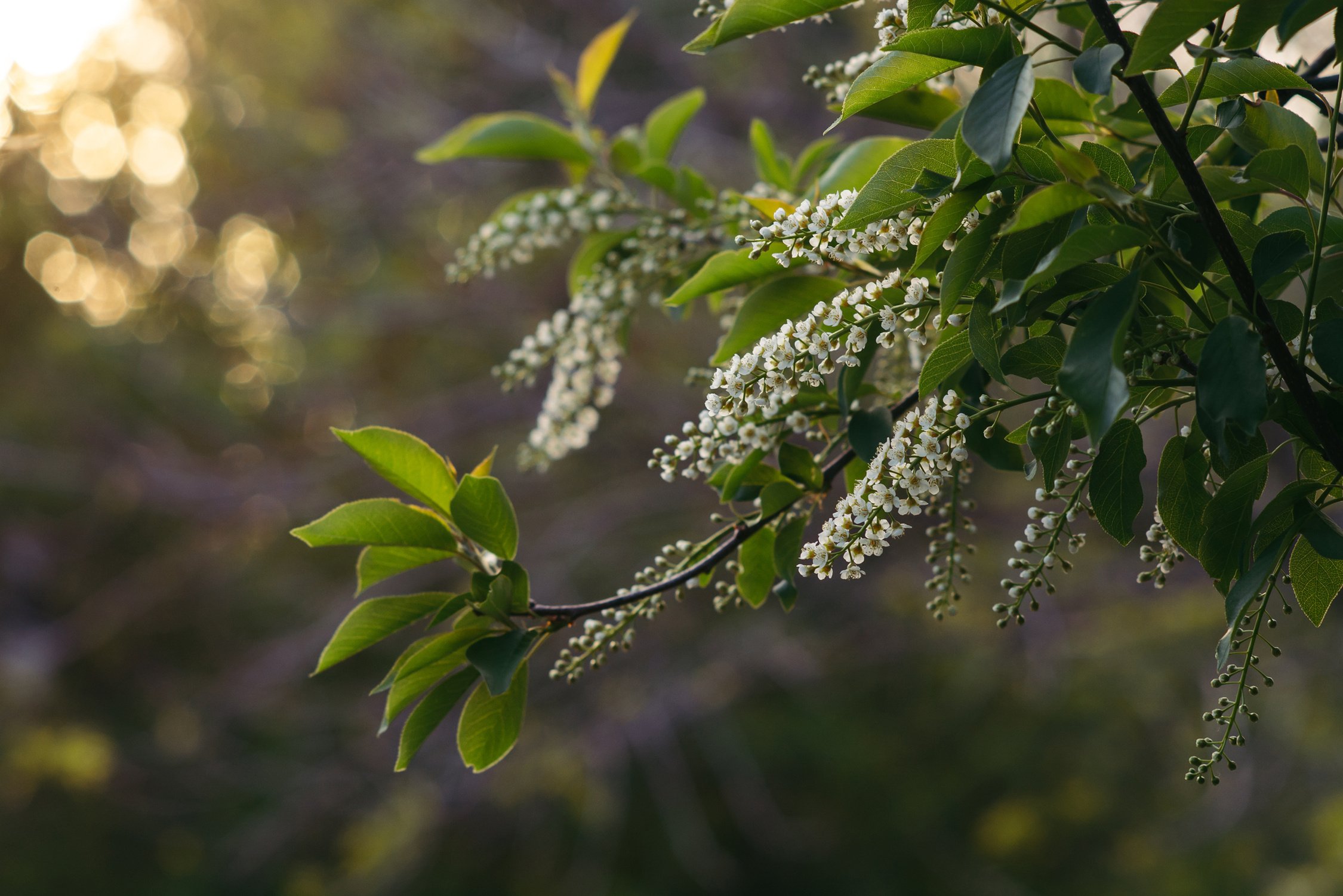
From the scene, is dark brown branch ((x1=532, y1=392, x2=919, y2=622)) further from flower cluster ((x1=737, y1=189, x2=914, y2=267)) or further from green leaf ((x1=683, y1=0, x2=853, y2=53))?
green leaf ((x1=683, y1=0, x2=853, y2=53))

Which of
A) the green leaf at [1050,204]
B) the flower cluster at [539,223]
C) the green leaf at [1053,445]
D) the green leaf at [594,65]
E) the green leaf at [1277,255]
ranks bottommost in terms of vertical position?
the green leaf at [1053,445]

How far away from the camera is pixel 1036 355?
1.78ft

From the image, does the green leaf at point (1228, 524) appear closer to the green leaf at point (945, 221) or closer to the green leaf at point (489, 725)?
the green leaf at point (945, 221)

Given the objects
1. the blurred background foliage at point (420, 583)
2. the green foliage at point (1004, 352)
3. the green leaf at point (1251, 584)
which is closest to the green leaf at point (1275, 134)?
the green foliage at point (1004, 352)

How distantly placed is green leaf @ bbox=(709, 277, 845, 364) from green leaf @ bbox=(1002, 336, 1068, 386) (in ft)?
0.59

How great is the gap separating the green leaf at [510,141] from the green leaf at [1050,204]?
72 cm

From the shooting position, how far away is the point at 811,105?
367cm

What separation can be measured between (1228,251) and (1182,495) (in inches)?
6.6

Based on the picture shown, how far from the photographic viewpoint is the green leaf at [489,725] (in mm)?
661

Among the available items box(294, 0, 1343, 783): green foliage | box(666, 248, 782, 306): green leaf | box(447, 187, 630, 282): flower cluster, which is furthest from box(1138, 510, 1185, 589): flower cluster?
box(447, 187, 630, 282): flower cluster

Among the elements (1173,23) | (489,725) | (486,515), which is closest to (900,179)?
(1173,23)

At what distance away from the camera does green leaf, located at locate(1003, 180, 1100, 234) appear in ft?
1.41

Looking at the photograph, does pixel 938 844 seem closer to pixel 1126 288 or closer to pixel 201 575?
pixel 201 575

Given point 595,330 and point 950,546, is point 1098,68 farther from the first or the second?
point 595,330
